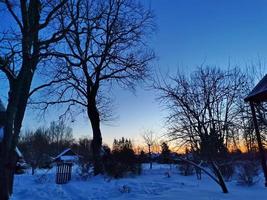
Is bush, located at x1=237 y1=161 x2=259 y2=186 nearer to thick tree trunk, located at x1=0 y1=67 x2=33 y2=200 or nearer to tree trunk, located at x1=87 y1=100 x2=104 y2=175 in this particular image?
thick tree trunk, located at x1=0 y1=67 x2=33 y2=200

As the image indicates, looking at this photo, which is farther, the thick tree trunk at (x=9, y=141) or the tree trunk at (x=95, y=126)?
the tree trunk at (x=95, y=126)

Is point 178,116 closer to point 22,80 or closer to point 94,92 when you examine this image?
point 22,80

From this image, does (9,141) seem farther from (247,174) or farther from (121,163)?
(121,163)

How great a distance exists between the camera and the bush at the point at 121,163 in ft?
71.8

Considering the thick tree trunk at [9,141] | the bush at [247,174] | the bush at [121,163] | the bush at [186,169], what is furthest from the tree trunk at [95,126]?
the thick tree trunk at [9,141]

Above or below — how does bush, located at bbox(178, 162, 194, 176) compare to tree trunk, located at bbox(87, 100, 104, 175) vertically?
below

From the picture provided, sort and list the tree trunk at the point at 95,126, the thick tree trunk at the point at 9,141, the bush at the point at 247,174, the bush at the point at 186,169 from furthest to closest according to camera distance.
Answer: the tree trunk at the point at 95,126 < the bush at the point at 186,169 < the bush at the point at 247,174 < the thick tree trunk at the point at 9,141

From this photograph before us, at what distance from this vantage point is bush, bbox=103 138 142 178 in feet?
71.8

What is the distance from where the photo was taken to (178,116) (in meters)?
14.6

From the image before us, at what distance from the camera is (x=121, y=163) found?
22609 millimetres

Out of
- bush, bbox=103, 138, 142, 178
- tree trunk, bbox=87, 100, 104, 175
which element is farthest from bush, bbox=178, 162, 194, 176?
tree trunk, bbox=87, 100, 104, 175

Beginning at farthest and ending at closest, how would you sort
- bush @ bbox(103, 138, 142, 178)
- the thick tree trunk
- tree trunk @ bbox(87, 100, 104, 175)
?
tree trunk @ bbox(87, 100, 104, 175), bush @ bbox(103, 138, 142, 178), the thick tree trunk

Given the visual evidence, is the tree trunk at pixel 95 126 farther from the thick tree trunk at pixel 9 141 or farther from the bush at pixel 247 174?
the thick tree trunk at pixel 9 141

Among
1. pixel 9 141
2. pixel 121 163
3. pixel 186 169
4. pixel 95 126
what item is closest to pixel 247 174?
pixel 186 169
